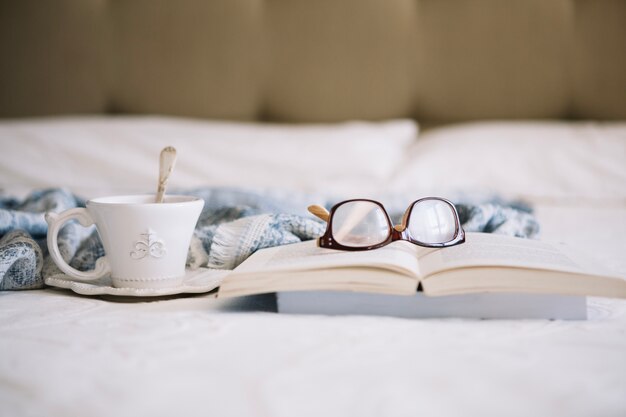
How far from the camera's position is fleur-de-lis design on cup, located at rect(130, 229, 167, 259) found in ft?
2.04

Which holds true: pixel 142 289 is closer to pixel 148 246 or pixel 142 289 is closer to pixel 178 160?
pixel 148 246

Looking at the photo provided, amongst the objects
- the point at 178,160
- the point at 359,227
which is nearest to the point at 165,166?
the point at 359,227

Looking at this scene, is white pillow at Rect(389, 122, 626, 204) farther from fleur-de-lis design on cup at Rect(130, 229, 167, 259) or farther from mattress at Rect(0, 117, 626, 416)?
fleur-de-lis design on cup at Rect(130, 229, 167, 259)

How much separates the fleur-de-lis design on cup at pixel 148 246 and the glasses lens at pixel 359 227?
0.53 ft

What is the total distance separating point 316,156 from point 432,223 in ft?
3.05

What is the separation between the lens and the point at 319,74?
73.4 inches

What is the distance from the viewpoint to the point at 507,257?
1.84 ft

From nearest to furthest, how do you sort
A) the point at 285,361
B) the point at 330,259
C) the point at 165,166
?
the point at 285,361 → the point at 330,259 → the point at 165,166

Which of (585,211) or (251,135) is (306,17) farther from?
(585,211)

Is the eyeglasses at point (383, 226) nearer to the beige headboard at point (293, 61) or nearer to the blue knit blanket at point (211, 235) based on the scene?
the blue knit blanket at point (211, 235)

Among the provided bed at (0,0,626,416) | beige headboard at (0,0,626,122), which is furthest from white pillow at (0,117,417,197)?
beige headboard at (0,0,626,122)

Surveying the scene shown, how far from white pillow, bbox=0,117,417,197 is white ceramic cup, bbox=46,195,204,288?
0.89 metres

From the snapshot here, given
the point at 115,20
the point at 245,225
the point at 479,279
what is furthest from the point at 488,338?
the point at 115,20

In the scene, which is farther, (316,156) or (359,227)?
(316,156)
